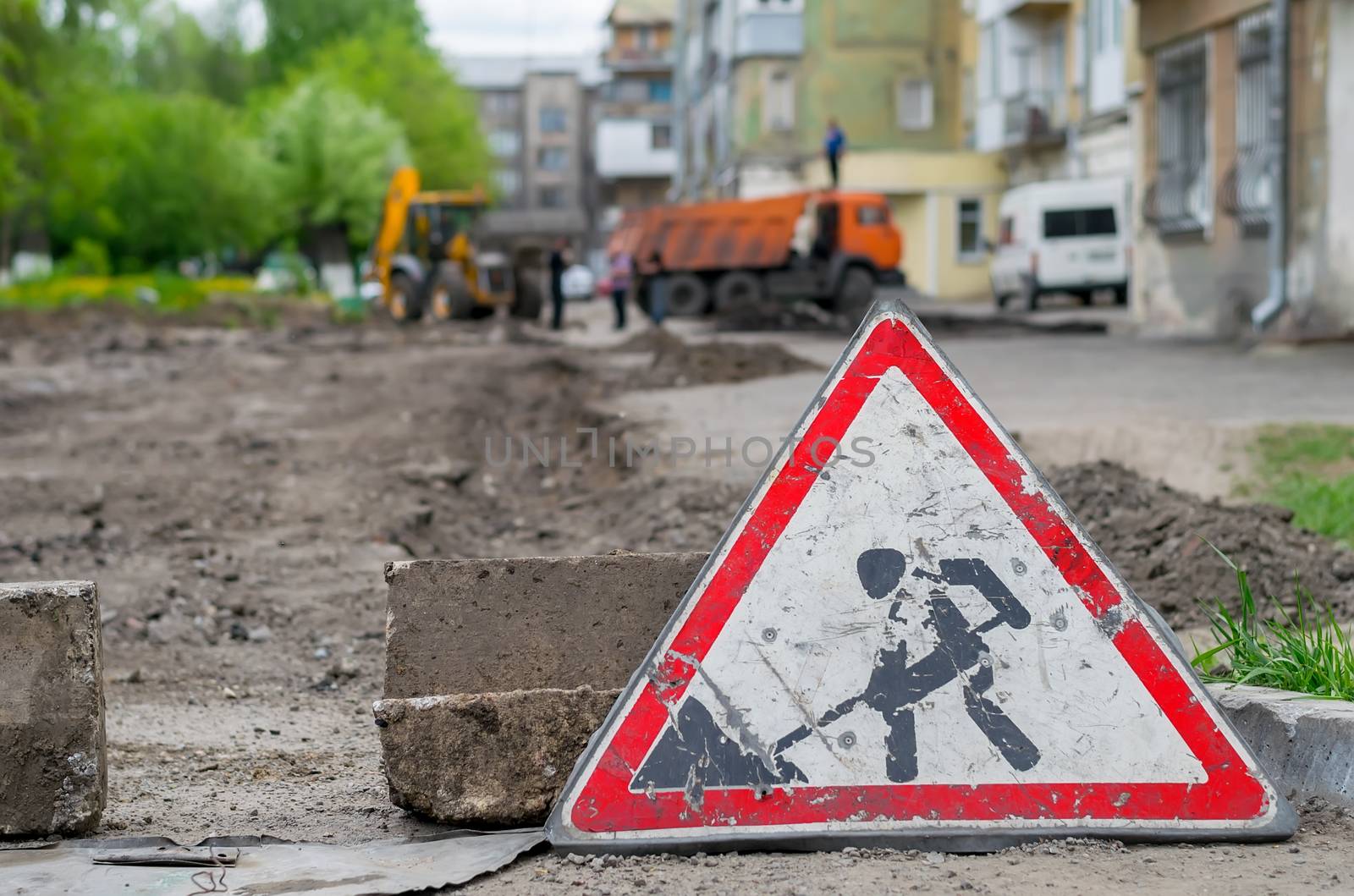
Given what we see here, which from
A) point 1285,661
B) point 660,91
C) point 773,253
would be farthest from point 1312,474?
point 660,91

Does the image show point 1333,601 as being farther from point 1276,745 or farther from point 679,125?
point 679,125

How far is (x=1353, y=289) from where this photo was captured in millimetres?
16125

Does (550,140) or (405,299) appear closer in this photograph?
(405,299)

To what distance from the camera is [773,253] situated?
2844 centimetres

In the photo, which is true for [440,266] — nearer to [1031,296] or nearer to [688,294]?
[688,294]

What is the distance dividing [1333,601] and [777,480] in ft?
10.8

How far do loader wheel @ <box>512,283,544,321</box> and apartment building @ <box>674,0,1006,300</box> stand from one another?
492 inches

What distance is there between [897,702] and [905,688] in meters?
0.03

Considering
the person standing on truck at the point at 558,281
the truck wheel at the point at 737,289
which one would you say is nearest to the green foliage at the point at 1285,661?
the truck wheel at the point at 737,289

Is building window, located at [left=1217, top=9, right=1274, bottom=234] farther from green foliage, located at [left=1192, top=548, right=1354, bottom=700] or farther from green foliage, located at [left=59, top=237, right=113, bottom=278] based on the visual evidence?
green foliage, located at [left=59, top=237, right=113, bottom=278]

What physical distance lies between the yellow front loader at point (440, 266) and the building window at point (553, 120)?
66.1 m

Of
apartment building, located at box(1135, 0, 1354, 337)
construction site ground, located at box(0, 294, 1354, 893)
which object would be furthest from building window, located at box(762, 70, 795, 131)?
apartment building, located at box(1135, 0, 1354, 337)

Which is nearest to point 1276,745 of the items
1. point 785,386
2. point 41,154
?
point 785,386

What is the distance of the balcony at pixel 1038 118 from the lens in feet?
124
